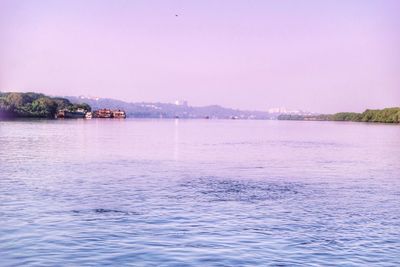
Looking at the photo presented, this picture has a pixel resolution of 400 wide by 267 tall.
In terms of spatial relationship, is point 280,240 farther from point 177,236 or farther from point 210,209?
point 210,209

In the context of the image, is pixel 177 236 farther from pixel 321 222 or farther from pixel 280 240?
pixel 321 222

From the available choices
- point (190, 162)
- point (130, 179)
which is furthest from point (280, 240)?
point (190, 162)

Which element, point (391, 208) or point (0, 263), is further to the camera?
point (391, 208)

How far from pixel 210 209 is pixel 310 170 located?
24.3 metres

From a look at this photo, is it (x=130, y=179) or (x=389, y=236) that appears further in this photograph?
(x=130, y=179)

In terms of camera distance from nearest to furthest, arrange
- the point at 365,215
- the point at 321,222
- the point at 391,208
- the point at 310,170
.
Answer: the point at 321,222 < the point at 365,215 < the point at 391,208 < the point at 310,170

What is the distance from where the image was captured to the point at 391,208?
30547 millimetres

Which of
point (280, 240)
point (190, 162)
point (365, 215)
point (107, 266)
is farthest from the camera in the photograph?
point (190, 162)

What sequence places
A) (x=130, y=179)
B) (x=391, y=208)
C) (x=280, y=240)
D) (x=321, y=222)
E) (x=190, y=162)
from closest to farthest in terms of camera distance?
(x=280, y=240), (x=321, y=222), (x=391, y=208), (x=130, y=179), (x=190, y=162)

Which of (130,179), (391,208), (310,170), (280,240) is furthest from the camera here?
(310,170)

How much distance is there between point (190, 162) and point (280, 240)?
116 ft

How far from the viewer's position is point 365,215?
2834 centimetres

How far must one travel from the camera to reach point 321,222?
2644 cm

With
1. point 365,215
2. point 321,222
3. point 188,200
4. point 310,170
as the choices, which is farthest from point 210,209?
point 310,170
